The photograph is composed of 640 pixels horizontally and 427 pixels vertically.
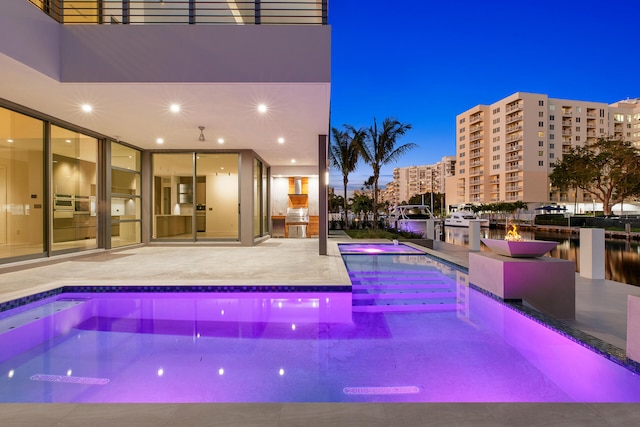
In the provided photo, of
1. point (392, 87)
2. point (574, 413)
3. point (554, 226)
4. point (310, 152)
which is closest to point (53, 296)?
point (574, 413)

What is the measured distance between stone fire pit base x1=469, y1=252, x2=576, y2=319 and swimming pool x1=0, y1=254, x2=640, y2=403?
12.0 inches

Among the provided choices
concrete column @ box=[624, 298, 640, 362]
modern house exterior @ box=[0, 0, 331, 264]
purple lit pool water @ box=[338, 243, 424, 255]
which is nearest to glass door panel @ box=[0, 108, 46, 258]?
modern house exterior @ box=[0, 0, 331, 264]

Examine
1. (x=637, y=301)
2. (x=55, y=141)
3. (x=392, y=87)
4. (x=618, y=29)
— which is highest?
(x=618, y=29)

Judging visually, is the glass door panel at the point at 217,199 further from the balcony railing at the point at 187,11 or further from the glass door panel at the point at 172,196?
the balcony railing at the point at 187,11

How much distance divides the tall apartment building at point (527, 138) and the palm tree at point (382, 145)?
154ft

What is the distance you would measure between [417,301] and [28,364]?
4824 millimetres

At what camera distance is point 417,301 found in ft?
17.6

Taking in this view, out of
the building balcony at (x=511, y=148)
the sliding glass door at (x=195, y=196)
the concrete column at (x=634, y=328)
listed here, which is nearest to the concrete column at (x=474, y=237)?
the sliding glass door at (x=195, y=196)

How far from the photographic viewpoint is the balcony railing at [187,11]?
18.8 feet

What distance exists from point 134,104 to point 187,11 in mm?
2283

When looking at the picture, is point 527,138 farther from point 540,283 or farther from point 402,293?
point 540,283

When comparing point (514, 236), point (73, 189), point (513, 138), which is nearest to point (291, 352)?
point (514, 236)

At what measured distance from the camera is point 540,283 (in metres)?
4.38

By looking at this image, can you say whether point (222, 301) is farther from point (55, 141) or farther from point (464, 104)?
point (464, 104)
